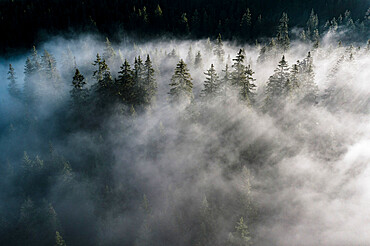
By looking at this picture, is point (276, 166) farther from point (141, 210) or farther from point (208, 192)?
point (141, 210)

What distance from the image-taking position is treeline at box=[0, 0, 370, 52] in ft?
311

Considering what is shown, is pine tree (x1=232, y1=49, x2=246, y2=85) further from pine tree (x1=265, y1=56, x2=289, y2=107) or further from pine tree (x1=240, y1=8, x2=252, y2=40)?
pine tree (x1=240, y1=8, x2=252, y2=40)

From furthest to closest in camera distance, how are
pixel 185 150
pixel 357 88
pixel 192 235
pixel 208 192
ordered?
pixel 357 88 < pixel 185 150 < pixel 208 192 < pixel 192 235


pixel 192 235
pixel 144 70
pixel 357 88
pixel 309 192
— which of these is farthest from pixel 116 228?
pixel 357 88

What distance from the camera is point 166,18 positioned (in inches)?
4070

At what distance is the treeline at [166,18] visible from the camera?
311 ft

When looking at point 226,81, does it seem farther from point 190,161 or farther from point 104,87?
point 104,87

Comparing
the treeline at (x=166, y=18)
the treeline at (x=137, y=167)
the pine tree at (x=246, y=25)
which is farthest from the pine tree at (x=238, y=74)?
the pine tree at (x=246, y=25)

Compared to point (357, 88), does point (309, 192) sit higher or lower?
lower

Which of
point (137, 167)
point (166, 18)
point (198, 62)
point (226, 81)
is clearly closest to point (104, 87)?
point (137, 167)

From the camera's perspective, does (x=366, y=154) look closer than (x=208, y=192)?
No

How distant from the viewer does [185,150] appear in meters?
50.6

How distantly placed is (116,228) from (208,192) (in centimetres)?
1610

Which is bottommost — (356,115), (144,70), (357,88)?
(356,115)
